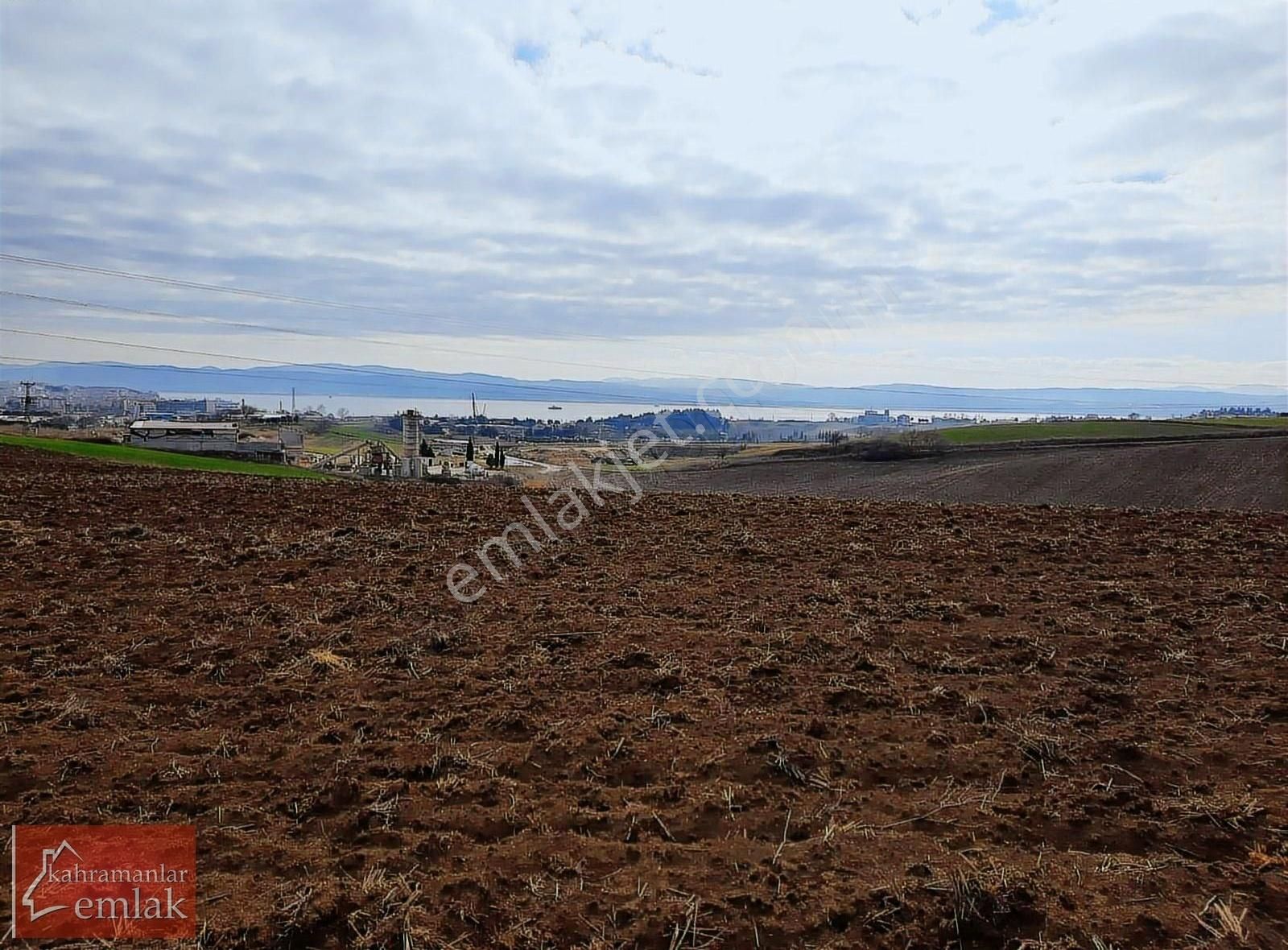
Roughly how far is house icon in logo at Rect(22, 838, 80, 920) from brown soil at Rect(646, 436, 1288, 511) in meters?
18.4

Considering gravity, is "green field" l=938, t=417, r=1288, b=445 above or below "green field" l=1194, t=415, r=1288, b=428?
below

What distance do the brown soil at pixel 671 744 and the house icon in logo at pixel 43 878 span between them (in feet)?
0.25

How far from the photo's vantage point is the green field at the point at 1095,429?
133ft

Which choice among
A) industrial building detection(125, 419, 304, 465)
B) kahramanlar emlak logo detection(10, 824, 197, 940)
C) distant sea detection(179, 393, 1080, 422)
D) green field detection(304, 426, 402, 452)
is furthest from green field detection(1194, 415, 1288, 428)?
kahramanlar emlak logo detection(10, 824, 197, 940)

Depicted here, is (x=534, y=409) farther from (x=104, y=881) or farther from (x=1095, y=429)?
(x=104, y=881)

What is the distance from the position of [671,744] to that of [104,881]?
2288 mm

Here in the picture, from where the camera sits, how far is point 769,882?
8.51 ft

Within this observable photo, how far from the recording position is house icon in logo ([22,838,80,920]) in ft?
8.03

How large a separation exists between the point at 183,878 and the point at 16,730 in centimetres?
183

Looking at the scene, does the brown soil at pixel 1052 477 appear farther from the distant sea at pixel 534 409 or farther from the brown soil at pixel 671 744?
the brown soil at pixel 671 744

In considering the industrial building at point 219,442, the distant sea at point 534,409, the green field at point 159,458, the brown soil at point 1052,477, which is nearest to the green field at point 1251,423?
the distant sea at point 534,409

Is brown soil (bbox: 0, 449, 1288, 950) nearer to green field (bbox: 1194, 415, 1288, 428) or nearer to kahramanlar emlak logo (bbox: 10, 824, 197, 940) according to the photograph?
kahramanlar emlak logo (bbox: 10, 824, 197, 940)

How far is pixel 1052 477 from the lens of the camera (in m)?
26.6

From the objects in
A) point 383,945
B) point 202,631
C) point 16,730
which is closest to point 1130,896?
point 383,945
